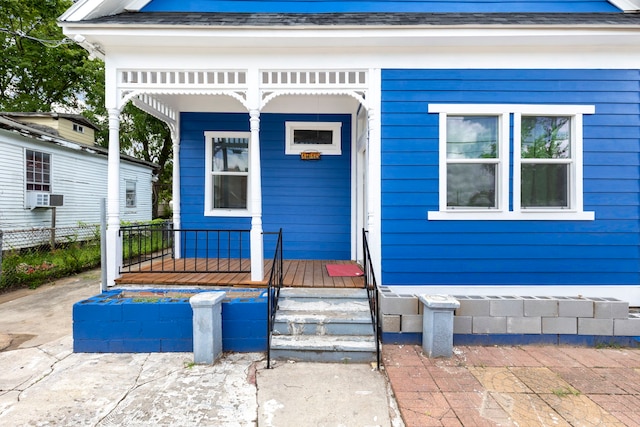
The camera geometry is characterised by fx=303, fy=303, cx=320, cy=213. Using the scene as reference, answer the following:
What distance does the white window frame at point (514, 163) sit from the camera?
3729 mm

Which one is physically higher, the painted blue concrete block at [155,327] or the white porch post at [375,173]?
the white porch post at [375,173]

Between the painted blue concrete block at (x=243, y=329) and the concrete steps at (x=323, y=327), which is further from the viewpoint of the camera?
the painted blue concrete block at (x=243, y=329)

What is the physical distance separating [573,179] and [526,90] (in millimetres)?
1253

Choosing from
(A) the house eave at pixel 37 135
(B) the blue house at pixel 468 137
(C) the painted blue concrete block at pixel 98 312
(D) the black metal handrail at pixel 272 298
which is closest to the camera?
(D) the black metal handrail at pixel 272 298

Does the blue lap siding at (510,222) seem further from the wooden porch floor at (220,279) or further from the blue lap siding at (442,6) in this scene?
the blue lap siding at (442,6)

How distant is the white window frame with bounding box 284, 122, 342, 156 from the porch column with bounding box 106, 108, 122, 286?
2.47 m

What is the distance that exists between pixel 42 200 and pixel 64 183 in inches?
38.4

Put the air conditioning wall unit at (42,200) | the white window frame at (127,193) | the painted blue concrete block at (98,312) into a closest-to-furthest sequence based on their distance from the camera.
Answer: the painted blue concrete block at (98,312), the air conditioning wall unit at (42,200), the white window frame at (127,193)

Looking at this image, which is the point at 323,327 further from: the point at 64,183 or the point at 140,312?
the point at 64,183

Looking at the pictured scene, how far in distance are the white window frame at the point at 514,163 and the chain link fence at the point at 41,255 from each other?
6.99m

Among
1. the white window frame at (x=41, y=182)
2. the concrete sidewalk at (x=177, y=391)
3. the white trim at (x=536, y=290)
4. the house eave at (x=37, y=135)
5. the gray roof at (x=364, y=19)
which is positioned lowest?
the concrete sidewalk at (x=177, y=391)

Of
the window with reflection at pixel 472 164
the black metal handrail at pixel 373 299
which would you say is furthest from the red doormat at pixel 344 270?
the window with reflection at pixel 472 164

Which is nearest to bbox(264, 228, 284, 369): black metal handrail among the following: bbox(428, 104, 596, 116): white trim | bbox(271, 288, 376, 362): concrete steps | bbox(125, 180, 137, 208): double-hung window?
bbox(271, 288, 376, 362): concrete steps

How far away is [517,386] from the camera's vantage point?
2525 mm
